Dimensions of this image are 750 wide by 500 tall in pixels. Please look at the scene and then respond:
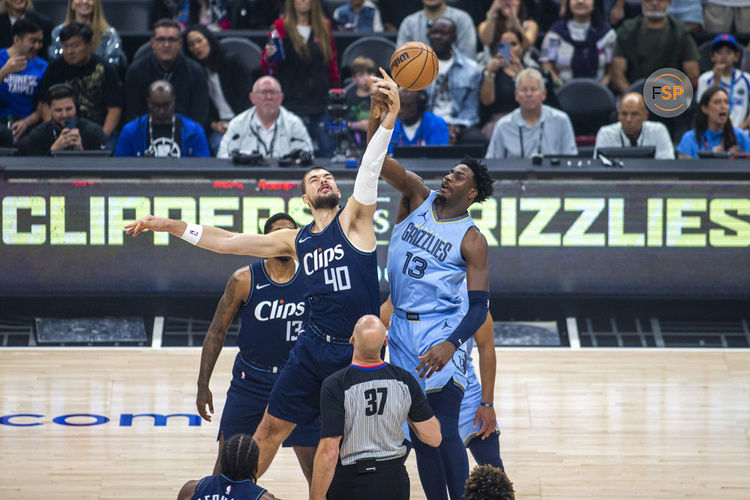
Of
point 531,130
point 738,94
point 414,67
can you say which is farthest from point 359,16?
point 414,67

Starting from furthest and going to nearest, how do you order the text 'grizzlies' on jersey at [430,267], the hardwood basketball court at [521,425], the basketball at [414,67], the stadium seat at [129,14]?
the stadium seat at [129,14] → the hardwood basketball court at [521,425] → the basketball at [414,67] → the text 'grizzlies' on jersey at [430,267]

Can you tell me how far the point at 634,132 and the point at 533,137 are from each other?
0.92 meters

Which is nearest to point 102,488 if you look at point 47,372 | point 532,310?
point 47,372

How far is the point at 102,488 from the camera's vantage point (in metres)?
6.66

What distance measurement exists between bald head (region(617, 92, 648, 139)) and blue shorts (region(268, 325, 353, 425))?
17.0 ft

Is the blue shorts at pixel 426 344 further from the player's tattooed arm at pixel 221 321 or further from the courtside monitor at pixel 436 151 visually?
the courtside monitor at pixel 436 151

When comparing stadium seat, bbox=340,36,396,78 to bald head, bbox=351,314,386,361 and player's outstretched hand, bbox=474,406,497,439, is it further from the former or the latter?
bald head, bbox=351,314,386,361

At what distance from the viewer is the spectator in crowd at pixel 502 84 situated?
36.3ft

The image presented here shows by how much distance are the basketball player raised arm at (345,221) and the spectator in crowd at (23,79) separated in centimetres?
546

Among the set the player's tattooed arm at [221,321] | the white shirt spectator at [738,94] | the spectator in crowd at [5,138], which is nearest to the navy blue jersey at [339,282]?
the player's tattooed arm at [221,321]

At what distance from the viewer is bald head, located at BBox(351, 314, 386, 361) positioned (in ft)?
16.8

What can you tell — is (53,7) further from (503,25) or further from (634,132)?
(634,132)

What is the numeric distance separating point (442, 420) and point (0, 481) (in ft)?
9.13

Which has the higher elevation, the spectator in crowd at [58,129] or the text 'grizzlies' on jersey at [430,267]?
the spectator in crowd at [58,129]
